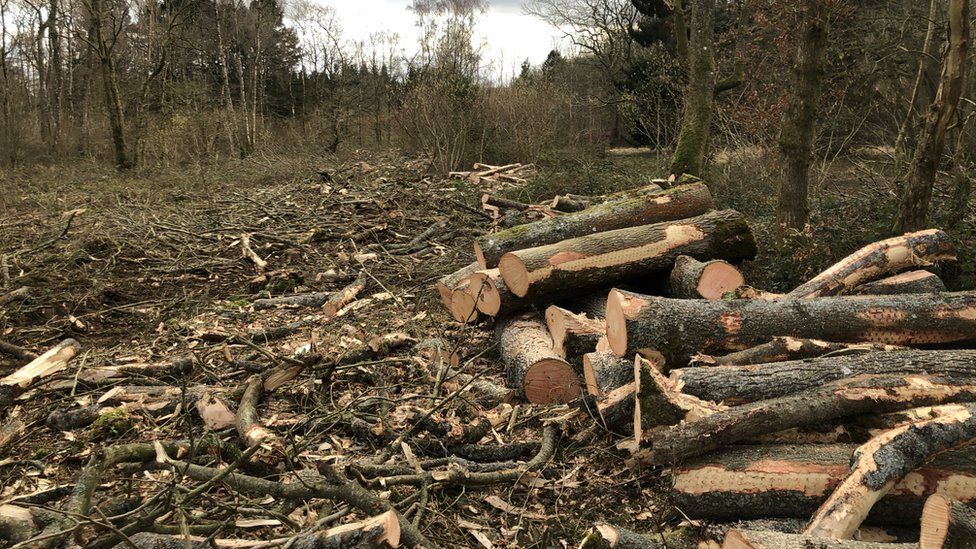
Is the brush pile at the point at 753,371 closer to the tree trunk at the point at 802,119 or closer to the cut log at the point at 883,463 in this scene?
the cut log at the point at 883,463

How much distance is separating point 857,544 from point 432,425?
2.27 metres

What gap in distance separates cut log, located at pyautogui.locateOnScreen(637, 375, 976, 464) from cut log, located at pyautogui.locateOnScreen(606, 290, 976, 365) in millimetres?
657

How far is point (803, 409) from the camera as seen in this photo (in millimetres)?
3068

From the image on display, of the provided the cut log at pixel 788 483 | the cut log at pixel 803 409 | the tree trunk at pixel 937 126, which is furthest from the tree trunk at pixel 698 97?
the cut log at pixel 788 483

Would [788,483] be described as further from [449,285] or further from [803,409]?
[449,285]

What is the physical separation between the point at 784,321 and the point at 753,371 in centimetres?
68

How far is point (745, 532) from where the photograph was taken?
228 cm

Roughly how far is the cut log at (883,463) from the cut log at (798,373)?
1.75 feet

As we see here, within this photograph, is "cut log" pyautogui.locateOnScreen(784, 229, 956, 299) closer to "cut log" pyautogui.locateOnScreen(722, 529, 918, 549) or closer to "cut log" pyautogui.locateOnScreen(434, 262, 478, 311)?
"cut log" pyautogui.locateOnScreen(722, 529, 918, 549)

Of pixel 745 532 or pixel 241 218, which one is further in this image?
pixel 241 218

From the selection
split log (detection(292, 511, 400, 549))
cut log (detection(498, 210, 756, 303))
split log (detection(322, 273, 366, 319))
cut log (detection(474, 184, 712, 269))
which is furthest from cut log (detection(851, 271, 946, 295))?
split log (detection(322, 273, 366, 319))

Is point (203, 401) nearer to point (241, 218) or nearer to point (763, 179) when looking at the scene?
point (241, 218)

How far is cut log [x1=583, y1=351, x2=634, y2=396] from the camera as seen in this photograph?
3.88 m

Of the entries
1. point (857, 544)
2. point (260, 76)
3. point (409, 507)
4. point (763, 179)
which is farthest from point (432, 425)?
point (260, 76)
